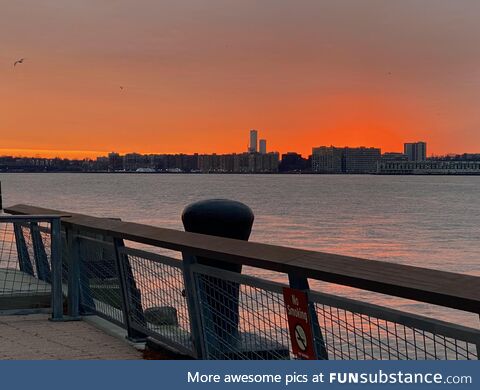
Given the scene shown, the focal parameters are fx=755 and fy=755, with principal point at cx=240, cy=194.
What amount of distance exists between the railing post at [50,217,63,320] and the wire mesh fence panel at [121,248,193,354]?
1.15 m

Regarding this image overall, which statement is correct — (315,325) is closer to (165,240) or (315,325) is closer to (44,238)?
(165,240)

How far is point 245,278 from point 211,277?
2.46ft

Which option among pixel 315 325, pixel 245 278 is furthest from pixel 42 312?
pixel 315 325

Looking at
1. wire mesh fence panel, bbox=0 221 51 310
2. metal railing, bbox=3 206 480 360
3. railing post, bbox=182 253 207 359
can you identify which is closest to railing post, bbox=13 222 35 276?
wire mesh fence panel, bbox=0 221 51 310

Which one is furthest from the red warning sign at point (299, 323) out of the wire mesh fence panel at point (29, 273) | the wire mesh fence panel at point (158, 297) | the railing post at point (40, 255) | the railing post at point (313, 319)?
the railing post at point (40, 255)

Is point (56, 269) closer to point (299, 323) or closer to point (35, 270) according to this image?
point (35, 270)

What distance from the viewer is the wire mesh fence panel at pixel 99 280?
8.06m

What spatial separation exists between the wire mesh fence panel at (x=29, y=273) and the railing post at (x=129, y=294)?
2.03m

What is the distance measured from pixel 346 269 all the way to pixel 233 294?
159 centimetres

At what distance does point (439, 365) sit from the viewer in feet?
12.7

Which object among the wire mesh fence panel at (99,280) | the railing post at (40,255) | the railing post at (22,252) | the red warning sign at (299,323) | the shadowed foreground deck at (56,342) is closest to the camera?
the red warning sign at (299,323)

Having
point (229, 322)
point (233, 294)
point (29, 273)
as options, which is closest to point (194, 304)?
point (229, 322)

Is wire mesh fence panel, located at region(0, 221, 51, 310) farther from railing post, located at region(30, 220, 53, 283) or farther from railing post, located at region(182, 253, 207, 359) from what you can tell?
railing post, located at region(182, 253, 207, 359)

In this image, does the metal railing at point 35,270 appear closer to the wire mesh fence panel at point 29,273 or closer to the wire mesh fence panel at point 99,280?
the wire mesh fence panel at point 29,273
